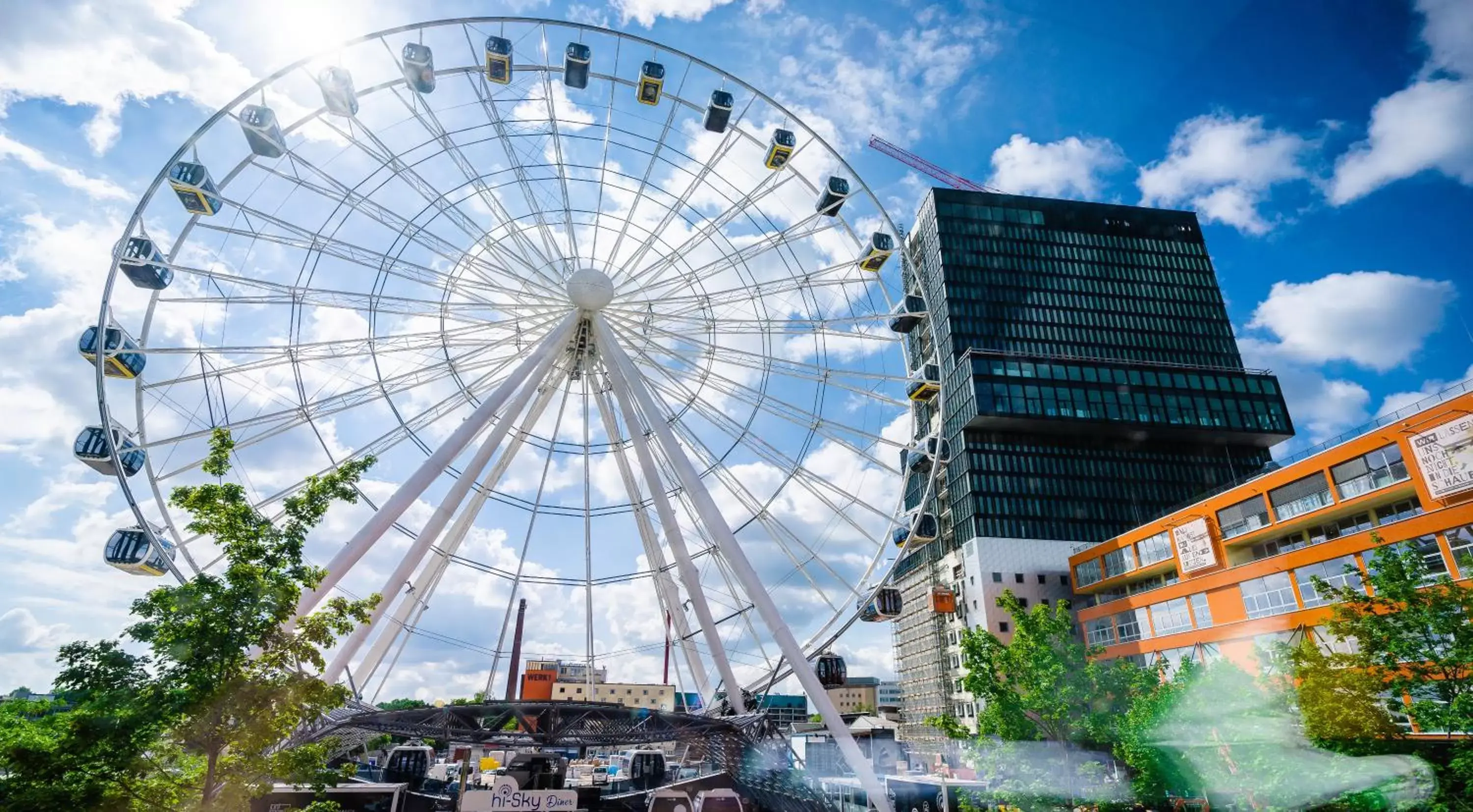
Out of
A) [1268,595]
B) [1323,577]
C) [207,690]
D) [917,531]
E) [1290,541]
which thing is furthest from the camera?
[1290,541]

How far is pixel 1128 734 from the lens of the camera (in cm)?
2558

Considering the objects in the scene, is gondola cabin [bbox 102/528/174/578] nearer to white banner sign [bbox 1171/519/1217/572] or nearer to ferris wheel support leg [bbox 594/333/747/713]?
ferris wheel support leg [bbox 594/333/747/713]

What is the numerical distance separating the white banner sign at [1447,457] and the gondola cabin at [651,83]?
34454mm

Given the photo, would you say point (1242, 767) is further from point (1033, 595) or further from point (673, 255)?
point (1033, 595)

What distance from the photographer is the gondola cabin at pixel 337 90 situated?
24484mm

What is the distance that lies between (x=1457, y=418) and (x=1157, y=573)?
26171 mm

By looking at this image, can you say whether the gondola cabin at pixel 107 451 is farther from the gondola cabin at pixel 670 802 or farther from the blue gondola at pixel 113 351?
the gondola cabin at pixel 670 802

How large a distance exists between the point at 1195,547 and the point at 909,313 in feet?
99.2

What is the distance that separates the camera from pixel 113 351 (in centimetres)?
2314

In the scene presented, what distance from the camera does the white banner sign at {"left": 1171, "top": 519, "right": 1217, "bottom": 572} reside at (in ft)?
154

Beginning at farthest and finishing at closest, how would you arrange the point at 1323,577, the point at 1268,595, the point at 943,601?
the point at 943,601 < the point at 1268,595 < the point at 1323,577

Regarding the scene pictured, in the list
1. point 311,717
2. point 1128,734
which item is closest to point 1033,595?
point 1128,734

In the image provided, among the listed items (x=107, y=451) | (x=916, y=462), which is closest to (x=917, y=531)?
(x=916, y=462)

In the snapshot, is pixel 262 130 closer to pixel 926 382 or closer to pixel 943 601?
pixel 926 382
